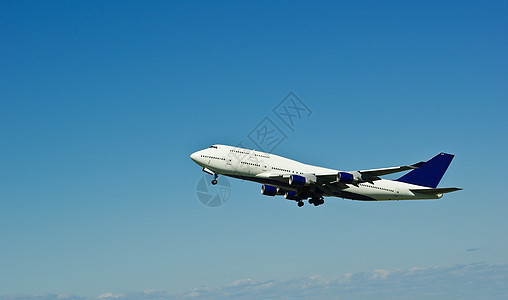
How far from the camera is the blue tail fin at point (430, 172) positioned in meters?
72.2

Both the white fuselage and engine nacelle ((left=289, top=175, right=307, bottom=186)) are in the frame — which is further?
the white fuselage

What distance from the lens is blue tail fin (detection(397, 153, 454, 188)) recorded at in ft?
237

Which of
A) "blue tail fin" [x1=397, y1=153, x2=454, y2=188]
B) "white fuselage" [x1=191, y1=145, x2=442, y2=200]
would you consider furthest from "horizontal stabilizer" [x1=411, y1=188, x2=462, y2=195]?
"white fuselage" [x1=191, y1=145, x2=442, y2=200]

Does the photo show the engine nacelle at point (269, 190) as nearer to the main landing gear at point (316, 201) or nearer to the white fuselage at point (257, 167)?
the white fuselage at point (257, 167)

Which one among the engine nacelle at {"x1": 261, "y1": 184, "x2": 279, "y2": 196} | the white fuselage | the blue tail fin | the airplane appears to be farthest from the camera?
the blue tail fin

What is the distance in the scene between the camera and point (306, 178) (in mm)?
63844

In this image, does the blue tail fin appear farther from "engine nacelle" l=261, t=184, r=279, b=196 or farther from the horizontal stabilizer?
"engine nacelle" l=261, t=184, r=279, b=196

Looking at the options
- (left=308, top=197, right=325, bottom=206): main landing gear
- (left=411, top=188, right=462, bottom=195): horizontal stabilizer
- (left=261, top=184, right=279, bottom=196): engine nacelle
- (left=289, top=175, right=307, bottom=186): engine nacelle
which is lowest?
(left=411, top=188, right=462, bottom=195): horizontal stabilizer

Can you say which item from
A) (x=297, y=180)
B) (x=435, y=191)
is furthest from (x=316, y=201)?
(x=435, y=191)

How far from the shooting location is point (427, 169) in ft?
240

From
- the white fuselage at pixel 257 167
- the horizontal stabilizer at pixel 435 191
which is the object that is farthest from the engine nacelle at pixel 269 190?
the horizontal stabilizer at pixel 435 191

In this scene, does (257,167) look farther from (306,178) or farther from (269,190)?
(269,190)

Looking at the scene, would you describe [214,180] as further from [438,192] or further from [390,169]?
[438,192]

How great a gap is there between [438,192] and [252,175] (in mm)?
24063
